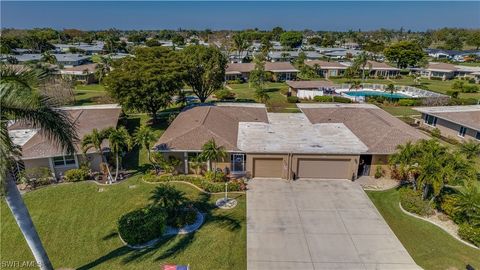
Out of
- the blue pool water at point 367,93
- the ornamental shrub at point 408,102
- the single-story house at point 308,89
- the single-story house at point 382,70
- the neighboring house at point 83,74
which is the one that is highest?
the single-story house at point 382,70

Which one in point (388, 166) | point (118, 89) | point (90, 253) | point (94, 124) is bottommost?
point (90, 253)

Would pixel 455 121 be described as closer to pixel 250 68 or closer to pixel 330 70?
pixel 330 70

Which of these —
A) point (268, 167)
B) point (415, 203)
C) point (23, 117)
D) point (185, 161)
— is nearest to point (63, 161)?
point (185, 161)

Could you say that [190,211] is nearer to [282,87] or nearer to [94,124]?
[94,124]

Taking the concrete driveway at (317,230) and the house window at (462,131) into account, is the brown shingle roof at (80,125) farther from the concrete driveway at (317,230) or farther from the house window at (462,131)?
the house window at (462,131)

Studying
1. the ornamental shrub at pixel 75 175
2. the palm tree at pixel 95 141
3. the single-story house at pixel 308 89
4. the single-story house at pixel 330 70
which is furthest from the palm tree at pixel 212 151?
the single-story house at pixel 330 70

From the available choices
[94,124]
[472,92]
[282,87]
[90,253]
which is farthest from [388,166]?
[472,92]

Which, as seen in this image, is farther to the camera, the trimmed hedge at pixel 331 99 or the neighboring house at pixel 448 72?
the neighboring house at pixel 448 72

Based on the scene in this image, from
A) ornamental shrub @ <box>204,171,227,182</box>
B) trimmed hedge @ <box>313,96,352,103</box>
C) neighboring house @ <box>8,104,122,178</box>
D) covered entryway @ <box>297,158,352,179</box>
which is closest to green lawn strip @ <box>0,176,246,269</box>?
ornamental shrub @ <box>204,171,227,182</box>
